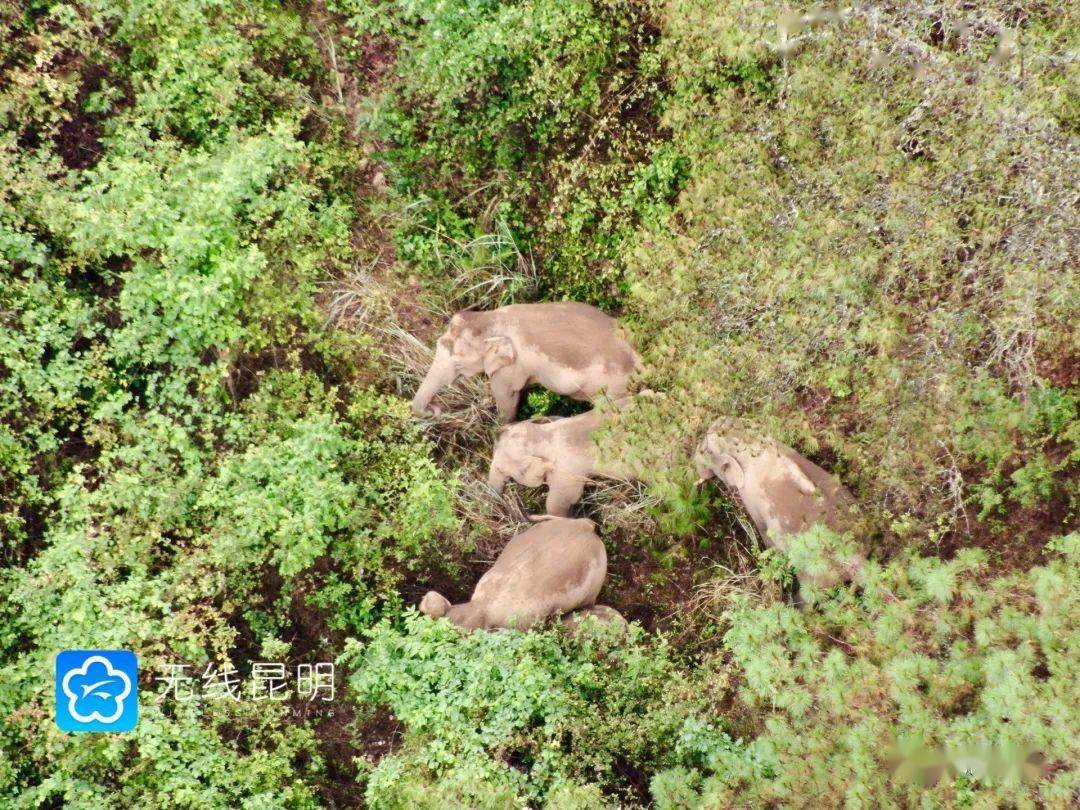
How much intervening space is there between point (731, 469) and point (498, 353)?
2.08m

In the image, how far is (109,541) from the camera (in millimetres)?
7695

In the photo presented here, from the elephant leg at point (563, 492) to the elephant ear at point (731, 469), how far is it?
117 centimetres

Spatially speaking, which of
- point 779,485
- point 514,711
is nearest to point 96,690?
point 514,711

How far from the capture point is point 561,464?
313 inches

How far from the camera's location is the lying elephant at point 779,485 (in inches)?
288

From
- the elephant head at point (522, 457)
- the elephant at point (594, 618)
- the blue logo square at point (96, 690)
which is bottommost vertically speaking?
the blue logo square at point (96, 690)

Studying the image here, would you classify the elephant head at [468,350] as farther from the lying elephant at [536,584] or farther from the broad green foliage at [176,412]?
the lying elephant at [536,584]

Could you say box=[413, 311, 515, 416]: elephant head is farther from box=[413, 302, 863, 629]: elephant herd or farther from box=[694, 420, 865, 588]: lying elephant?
box=[694, 420, 865, 588]: lying elephant

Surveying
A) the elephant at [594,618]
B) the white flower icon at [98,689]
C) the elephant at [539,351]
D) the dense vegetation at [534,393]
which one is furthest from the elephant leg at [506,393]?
the white flower icon at [98,689]

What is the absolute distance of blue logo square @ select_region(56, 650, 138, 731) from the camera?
735 cm

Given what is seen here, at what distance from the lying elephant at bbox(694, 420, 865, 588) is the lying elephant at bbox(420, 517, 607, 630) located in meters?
1.21

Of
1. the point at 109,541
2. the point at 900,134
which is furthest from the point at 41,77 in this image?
the point at 900,134

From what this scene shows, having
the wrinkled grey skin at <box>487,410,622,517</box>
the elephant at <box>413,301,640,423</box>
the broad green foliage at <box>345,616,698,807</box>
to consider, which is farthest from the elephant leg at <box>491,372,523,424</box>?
the broad green foliage at <box>345,616,698,807</box>

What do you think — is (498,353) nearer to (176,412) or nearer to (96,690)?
(176,412)
